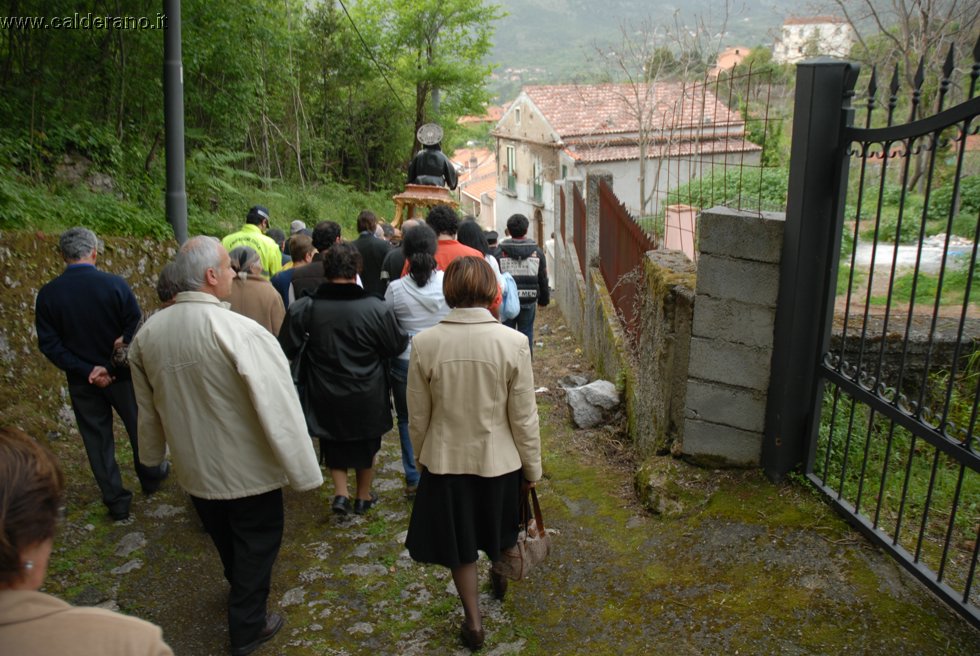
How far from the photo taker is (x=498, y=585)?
373 centimetres

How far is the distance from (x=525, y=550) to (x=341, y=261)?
2004mm

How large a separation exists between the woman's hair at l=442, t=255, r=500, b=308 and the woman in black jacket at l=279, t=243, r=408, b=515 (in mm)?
1237

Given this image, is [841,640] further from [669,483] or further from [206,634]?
[206,634]

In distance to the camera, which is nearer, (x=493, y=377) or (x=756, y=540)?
(x=493, y=377)

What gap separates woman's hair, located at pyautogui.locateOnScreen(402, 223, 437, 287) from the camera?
4.57m

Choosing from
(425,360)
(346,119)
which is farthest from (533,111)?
(425,360)

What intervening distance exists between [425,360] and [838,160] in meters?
2.28

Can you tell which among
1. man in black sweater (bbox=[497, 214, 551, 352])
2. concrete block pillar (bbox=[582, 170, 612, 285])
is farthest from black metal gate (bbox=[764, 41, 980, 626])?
concrete block pillar (bbox=[582, 170, 612, 285])

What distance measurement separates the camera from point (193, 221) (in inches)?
371

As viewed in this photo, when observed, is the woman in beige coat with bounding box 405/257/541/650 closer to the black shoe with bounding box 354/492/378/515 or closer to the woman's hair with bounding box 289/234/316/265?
the black shoe with bounding box 354/492/378/515

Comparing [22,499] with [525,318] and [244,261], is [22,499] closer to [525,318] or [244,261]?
[244,261]

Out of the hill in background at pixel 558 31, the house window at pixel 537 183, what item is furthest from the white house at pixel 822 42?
the hill in background at pixel 558 31

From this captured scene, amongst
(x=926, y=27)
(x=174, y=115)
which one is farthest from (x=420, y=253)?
(x=926, y=27)

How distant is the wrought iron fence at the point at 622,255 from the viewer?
20.6ft
